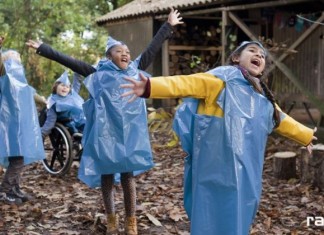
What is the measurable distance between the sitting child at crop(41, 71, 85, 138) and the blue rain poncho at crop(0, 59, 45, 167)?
1224 millimetres

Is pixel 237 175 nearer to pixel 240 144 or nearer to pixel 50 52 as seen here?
pixel 240 144

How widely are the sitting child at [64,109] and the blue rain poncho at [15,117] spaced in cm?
122

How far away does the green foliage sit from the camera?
54.2 ft

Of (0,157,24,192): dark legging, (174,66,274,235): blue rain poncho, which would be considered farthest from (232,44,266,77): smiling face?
(0,157,24,192): dark legging

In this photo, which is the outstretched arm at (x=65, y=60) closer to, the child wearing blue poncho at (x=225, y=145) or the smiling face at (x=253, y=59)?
the child wearing blue poncho at (x=225, y=145)

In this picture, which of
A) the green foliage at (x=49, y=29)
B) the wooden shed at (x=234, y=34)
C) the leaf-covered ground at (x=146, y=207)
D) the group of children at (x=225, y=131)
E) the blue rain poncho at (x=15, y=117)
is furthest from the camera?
the green foliage at (x=49, y=29)

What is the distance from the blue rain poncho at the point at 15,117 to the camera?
216 inches

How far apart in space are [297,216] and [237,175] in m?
2.36

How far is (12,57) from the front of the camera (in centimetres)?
559

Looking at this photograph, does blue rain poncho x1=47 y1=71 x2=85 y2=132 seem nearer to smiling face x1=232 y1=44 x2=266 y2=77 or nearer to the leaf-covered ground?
the leaf-covered ground

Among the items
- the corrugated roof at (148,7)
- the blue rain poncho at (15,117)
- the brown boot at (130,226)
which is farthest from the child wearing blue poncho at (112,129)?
the corrugated roof at (148,7)

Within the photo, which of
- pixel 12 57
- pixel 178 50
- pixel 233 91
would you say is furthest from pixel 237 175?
pixel 178 50

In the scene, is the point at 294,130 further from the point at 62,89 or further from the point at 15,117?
the point at 62,89

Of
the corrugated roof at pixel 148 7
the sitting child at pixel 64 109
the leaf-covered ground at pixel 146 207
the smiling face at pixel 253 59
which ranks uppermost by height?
the corrugated roof at pixel 148 7
